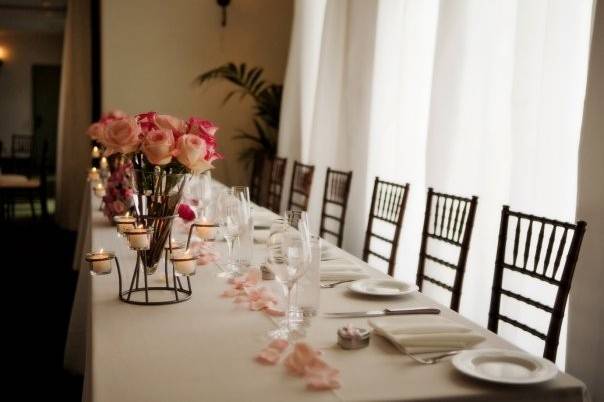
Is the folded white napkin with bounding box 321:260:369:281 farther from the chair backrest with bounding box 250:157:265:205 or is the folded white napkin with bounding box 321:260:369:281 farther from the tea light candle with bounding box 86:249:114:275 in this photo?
the chair backrest with bounding box 250:157:265:205

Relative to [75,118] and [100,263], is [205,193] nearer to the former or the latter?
[100,263]

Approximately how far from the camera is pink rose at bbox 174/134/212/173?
177 cm

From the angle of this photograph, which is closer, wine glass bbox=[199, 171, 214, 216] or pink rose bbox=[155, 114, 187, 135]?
pink rose bbox=[155, 114, 187, 135]

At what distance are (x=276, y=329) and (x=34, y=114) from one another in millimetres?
12283

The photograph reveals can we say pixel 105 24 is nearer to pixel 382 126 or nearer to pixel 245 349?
pixel 382 126

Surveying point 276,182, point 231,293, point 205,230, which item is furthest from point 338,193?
point 231,293

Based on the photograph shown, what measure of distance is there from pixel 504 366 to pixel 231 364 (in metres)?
0.54

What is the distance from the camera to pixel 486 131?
2.92 m

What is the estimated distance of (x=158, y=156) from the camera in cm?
176

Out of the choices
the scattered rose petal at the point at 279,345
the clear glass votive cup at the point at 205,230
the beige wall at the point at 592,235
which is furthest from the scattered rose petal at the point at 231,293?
the beige wall at the point at 592,235

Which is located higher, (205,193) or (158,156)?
(158,156)

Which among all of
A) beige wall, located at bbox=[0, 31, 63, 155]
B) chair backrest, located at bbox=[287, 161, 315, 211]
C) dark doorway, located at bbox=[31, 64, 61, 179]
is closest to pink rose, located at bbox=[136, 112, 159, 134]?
chair backrest, located at bbox=[287, 161, 315, 211]

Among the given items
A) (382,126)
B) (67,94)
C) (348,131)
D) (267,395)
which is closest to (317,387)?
(267,395)

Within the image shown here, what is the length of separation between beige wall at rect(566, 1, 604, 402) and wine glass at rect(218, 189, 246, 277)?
3.59 ft
